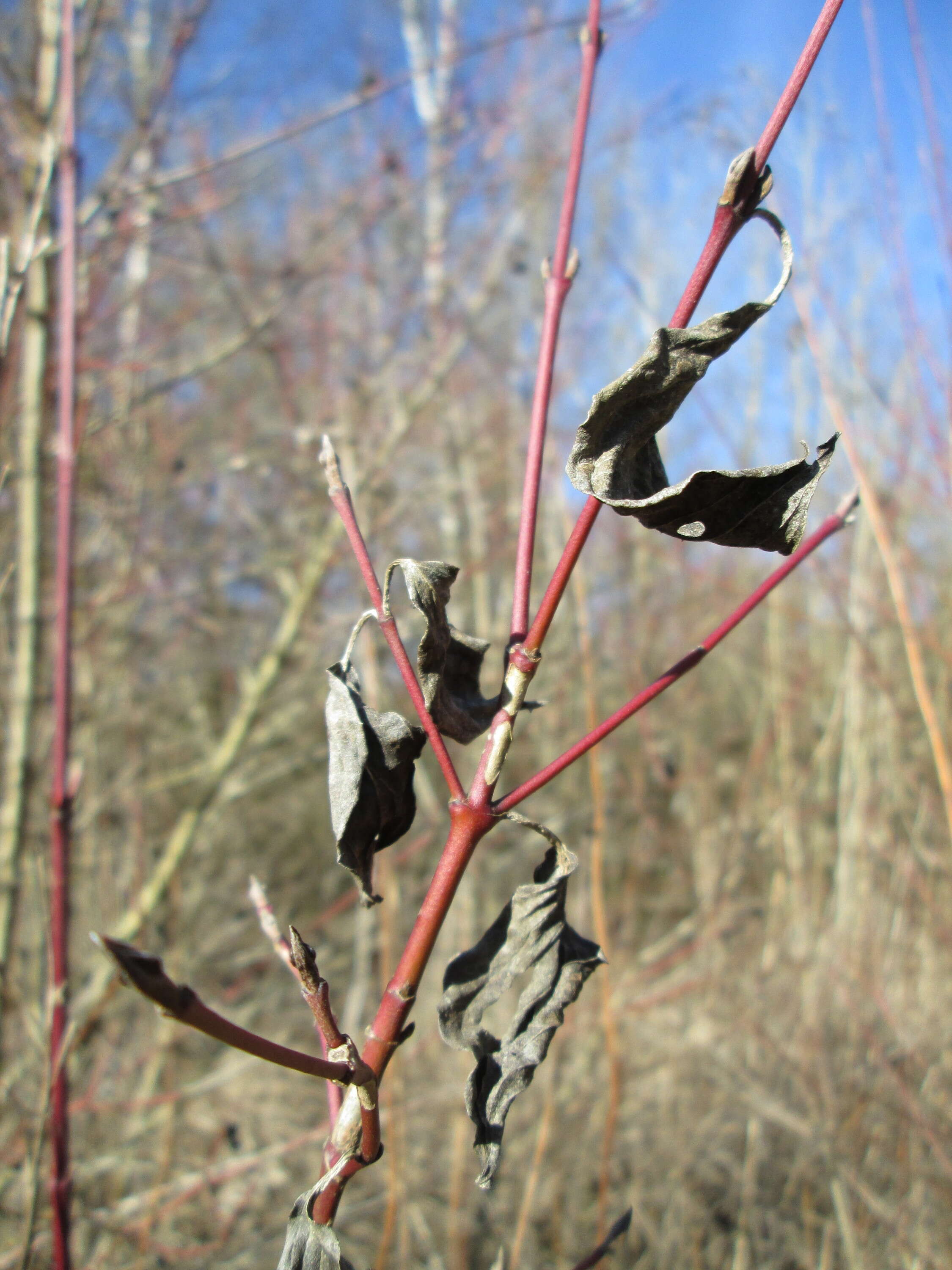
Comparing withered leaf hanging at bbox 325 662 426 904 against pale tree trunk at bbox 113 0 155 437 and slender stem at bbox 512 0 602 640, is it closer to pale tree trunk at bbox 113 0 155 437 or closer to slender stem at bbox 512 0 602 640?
slender stem at bbox 512 0 602 640

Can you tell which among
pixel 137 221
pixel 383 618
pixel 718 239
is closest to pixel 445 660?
pixel 383 618

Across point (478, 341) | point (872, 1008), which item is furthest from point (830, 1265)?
point (478, 341)

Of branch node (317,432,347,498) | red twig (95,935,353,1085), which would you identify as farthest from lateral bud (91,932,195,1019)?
branch node (317,432,347,498)

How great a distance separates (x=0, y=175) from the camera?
69.9 inches

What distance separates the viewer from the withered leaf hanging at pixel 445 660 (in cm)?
49

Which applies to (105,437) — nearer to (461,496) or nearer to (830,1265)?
(461,496)

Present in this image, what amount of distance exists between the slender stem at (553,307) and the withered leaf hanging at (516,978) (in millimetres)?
184

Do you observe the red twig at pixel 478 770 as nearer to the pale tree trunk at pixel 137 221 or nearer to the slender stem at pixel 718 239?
the slender stem at pixel 718 239

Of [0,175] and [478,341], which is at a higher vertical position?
[478,341]

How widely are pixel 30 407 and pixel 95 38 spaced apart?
34.9 inches

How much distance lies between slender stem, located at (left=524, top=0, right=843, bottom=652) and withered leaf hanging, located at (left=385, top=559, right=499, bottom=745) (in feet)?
0.19

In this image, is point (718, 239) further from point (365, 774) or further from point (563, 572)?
point (365, 774)

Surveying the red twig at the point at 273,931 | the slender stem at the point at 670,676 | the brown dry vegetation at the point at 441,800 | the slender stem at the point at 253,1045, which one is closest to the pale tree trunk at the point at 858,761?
the brown dry vegetation at the point at 441,800

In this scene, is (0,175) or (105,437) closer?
(0,175)
